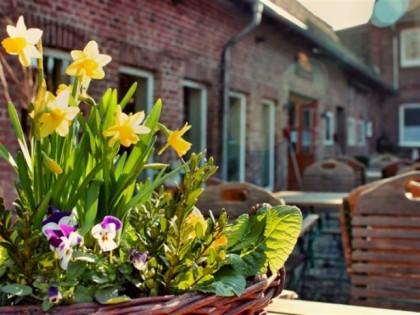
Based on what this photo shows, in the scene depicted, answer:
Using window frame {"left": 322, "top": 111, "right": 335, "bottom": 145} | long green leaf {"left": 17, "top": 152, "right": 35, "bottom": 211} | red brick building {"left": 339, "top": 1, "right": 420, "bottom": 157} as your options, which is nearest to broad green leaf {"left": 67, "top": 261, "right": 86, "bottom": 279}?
long green leaf {"left": 17, "top": 152, "right": 35, "bottom": 211}

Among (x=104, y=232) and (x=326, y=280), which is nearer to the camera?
(x=104, y=232)

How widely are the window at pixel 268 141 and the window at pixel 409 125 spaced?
1251 cm

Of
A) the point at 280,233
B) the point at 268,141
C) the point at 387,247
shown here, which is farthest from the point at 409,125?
the point at 280,233

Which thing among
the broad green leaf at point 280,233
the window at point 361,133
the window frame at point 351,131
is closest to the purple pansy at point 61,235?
the broad green leaf at point 280,233

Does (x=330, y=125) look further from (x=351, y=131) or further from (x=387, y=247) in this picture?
(x=387, y=247)

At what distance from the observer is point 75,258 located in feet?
2.60

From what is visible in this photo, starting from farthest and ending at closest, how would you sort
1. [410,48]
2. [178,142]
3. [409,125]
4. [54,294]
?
[409,125]
[410,48]
[178,142]
[54,294]

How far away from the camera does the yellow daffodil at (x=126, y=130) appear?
2.82ft

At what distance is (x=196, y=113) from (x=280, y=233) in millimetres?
6530

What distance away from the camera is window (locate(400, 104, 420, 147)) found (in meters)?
21.3

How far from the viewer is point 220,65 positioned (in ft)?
25.5

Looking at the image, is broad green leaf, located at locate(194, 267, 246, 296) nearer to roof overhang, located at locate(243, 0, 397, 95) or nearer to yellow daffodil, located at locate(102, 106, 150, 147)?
yellow daffodil, located at locate(102, 106, 150, 147)

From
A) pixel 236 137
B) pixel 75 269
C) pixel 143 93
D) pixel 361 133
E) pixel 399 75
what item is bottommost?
pixel 75 269

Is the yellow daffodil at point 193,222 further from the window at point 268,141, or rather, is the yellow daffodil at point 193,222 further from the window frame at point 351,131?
the window frame at point 351,131
